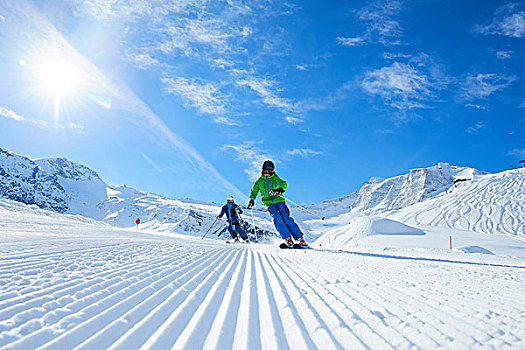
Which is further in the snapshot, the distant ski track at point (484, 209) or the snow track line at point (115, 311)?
the distant ski track at point (484, 209)

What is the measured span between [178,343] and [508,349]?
62.1 inches

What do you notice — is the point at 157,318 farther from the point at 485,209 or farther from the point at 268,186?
the point at 485,209

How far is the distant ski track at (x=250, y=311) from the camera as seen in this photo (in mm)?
1514

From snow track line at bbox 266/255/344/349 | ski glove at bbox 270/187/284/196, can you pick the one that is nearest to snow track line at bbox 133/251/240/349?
snow track line at bbox 266/255/344/349

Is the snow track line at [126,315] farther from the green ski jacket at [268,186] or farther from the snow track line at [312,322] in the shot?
the green ski jacket at [268,186]

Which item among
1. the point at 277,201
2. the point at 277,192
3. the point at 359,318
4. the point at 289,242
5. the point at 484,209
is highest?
the point at 484,209

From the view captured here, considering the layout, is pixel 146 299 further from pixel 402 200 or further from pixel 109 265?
pixel 402 200

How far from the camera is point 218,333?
1.67 m

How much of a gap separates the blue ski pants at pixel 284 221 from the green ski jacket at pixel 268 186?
223mm

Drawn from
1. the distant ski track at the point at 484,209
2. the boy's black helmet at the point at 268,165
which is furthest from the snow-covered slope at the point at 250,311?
the distant ski track at the point at 484,209

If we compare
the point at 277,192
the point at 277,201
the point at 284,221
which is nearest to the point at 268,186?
the point at 277,192

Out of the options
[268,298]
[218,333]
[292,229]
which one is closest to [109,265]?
[268,298]

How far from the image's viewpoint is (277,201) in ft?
28.1

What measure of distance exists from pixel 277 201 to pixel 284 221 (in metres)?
0.61
